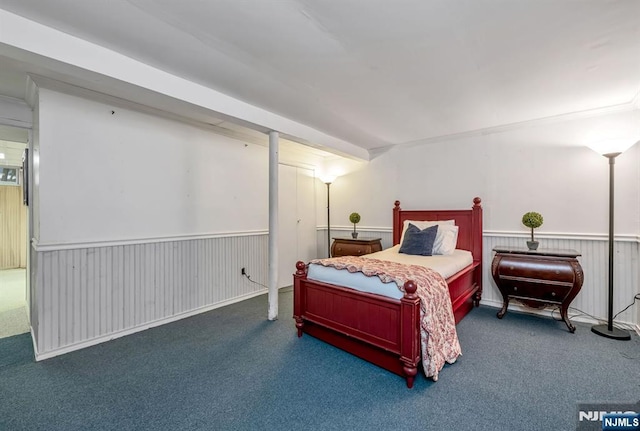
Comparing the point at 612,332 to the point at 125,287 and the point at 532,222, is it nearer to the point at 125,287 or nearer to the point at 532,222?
the point at 532,222

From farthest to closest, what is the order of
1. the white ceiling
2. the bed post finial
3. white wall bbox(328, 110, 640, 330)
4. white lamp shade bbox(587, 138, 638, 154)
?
white wall bbox(328, 110, 640, 330) < white lamp shade bbox(587, 138, 638, 154) < the bed post finial < the white ceiling

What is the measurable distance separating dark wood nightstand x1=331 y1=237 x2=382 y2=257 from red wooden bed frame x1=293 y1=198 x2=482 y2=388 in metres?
1.45

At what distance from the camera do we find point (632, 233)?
2.88 m

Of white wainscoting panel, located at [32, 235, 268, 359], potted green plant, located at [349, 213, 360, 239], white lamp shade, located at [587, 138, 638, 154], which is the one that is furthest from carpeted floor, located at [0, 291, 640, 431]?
potted green plant, located at [349, 213, 360, 239]

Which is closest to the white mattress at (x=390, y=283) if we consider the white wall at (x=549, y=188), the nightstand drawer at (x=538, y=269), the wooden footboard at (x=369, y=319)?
the wooden footboard at (x=369, y=319)

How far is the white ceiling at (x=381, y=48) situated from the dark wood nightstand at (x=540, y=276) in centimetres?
162

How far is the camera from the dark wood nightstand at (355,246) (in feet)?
14.3

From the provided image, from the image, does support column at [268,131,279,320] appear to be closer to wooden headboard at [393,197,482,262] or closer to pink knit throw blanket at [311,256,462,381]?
pink knit throw blanket at [311,256,462,381]

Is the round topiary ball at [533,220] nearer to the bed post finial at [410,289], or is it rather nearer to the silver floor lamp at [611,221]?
the silver floor lamp at [611,221]

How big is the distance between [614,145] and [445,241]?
71.5 inches

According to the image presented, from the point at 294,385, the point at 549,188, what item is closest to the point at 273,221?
the point at 294,385

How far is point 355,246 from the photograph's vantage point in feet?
14.6

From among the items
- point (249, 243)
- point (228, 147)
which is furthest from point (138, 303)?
point (228, 147)

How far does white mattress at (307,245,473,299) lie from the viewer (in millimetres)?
2205
